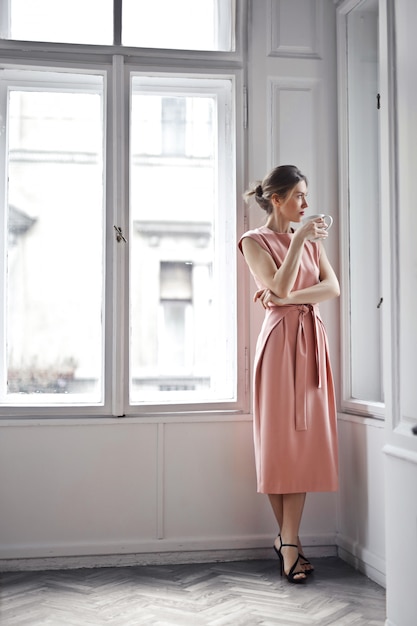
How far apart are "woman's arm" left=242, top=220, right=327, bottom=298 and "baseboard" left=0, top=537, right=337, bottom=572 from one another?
122 centimetres

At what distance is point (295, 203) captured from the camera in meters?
3.23

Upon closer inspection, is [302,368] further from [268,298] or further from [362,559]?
[362,559]

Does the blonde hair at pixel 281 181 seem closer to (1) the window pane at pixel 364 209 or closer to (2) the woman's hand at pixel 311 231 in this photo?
(2) the woman's hand at pixel 311 231

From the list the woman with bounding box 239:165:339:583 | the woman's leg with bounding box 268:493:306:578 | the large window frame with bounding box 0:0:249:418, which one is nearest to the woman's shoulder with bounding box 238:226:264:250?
the woman with bounding box 239:165:339:583

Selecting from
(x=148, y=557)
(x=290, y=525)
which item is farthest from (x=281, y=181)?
(x=148, y=557)

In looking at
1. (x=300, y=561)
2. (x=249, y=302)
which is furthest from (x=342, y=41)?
(x=300, y=561)

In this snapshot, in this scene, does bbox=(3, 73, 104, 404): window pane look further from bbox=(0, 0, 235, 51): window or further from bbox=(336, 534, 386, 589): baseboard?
bbox=(336, 534, 386, 589): baseboard

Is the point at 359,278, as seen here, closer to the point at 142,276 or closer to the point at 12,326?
the point at 142,276

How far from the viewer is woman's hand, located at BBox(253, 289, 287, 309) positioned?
3128 mm

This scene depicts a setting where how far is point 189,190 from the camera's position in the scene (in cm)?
365

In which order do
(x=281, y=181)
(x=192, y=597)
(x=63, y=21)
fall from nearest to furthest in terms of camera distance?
1. (x=192, y=597)
2. (x=281, y=181)
3. (x=63, y=21)

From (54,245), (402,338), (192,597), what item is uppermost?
(54,245)

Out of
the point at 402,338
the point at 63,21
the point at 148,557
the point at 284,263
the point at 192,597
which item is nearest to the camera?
the point at 402,338

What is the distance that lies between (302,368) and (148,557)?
1.12 meters
